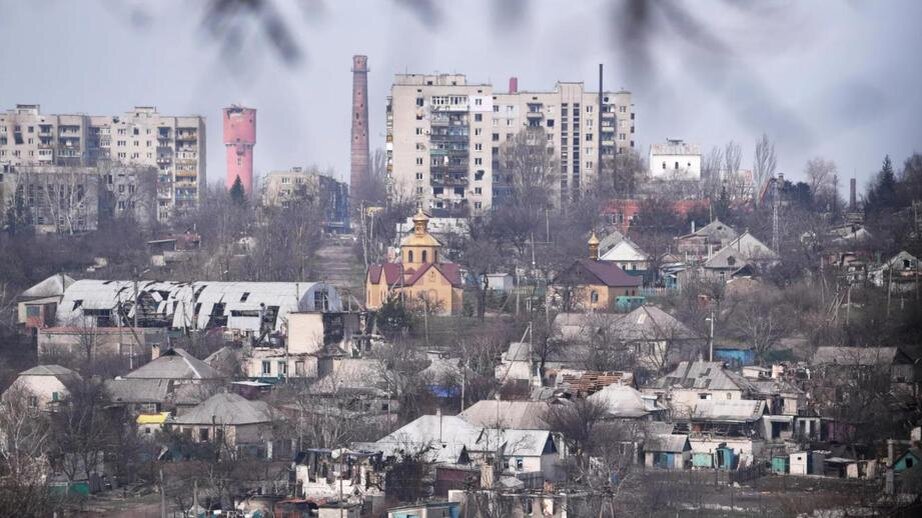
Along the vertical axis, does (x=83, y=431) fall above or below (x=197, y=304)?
below

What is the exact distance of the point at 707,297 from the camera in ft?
91.5

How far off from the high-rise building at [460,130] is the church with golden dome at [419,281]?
10546mm

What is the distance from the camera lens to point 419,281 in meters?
28.4

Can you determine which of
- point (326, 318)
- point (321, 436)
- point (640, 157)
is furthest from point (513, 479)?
point (640, 157)

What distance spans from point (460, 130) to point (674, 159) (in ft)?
20.8

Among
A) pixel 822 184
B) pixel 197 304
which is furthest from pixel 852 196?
pixel 197 304

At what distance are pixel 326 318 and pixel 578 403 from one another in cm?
546

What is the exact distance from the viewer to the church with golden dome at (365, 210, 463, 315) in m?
27.9

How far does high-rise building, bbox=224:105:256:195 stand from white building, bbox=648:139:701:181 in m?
9.01

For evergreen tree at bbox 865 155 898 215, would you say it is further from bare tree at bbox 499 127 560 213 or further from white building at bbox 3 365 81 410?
white building at bbox 3 365 81 410

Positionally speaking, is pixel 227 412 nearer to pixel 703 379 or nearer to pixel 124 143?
pixel 703 379

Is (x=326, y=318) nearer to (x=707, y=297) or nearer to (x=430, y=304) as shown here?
(x=430, y=304)

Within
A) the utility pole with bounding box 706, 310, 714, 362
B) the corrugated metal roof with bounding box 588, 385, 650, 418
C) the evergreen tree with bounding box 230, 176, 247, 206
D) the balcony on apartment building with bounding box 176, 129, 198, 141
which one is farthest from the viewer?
the balcony on apartment building with bounding box 176, 129, 198, 141

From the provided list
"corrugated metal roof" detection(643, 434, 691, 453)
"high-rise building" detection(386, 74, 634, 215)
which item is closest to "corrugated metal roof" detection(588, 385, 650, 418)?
"corrugated metal roof" detection(643, 434, 691, 453)
